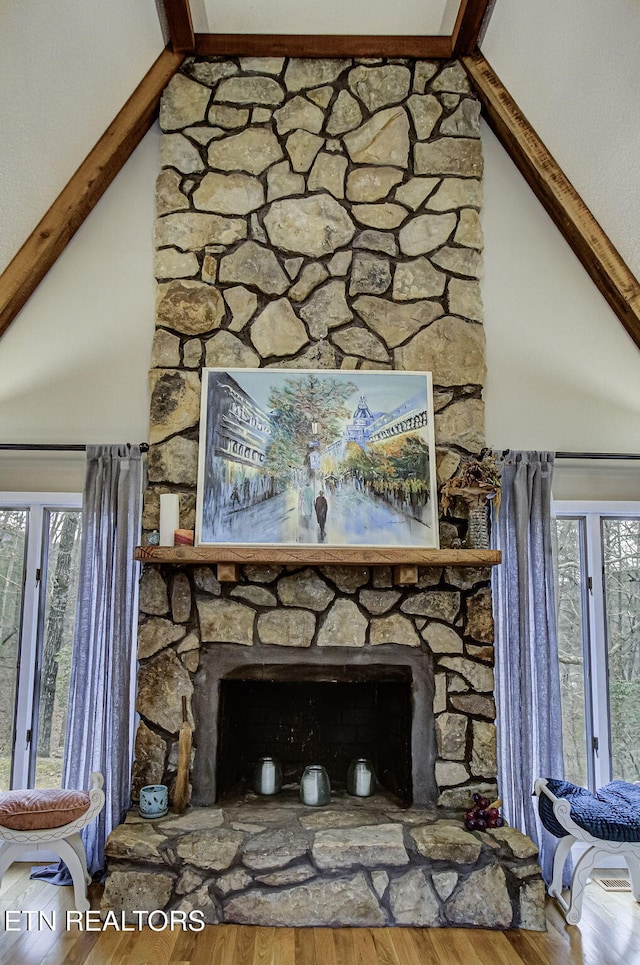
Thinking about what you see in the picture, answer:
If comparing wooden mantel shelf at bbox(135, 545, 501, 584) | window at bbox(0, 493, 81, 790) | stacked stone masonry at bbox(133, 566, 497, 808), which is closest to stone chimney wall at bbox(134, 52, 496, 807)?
stacked stone masonry at bbox(133, 566, 497, 808)

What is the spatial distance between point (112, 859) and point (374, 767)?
1461mm

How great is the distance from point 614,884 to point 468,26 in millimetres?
4437

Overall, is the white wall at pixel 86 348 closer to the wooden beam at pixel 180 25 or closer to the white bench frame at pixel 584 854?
the wooden beam at pixel 180 25

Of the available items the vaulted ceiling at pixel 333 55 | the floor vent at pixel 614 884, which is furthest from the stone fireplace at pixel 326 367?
the floor vent at pixel 614 884

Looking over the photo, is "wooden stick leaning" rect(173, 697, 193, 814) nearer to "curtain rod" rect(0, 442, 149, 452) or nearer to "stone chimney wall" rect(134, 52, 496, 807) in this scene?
"stone chimney wall" rect(134, 52, 496, 807)

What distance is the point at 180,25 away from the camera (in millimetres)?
3877

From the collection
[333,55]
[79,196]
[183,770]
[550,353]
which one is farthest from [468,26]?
[183,770]

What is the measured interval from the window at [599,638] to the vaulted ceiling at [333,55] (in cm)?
106

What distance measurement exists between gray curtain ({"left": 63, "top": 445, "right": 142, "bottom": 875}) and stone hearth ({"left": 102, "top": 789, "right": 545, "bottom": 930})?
0.43 m

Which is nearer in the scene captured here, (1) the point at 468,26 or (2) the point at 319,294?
(1) the point at 468,26

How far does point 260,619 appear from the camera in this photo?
12.3 ft

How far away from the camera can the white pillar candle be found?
3.64 m

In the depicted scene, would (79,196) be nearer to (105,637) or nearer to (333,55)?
(333,55)

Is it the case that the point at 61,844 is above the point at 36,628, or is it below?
below
